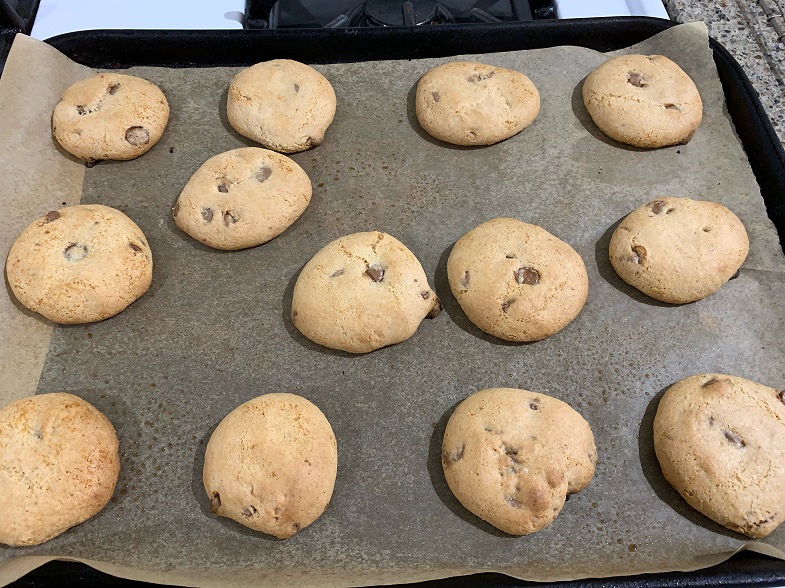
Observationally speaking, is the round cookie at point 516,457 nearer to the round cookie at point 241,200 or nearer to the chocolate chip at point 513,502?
the chocolate chip at point 513,502

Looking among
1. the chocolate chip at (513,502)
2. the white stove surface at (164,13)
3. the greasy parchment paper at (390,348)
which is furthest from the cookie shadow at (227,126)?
the chocolate chip at (513,502)

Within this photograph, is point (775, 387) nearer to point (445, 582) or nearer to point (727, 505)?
point (727, 505)

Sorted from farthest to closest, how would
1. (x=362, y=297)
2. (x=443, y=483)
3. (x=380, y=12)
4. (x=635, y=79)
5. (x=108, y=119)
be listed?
(x=380, y=12), (x=635, y=79), (x=108, y=119), (x=362, y=297), (x=443, y=483)

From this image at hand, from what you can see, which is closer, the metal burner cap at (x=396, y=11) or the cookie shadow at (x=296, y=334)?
the cookie shadow at (x=296, y=334)

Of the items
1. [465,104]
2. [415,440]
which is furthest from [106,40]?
[415,440]

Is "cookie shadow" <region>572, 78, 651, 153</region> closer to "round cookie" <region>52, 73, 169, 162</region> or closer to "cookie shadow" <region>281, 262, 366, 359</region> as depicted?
"cookie shadow" <region>281, 262, 366, 359</region>

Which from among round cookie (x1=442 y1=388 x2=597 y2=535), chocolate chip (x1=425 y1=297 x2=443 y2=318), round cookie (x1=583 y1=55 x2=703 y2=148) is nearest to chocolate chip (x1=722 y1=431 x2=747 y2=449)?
round cookie (x1=442 y1=388 x2=597 y2=535)

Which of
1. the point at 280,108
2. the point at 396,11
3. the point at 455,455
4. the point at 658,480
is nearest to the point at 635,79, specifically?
the point at 396,11

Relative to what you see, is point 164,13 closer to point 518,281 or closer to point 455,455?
point 518,281
